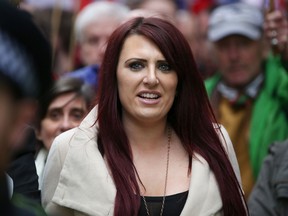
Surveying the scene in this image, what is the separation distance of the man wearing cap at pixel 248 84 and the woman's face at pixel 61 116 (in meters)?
1.04

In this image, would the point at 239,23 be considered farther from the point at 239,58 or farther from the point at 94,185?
the point at 94,185

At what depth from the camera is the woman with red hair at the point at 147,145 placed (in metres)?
3.89

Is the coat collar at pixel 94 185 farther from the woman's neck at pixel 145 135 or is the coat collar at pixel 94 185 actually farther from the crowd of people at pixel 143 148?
the woman's neck at pixel 145 135

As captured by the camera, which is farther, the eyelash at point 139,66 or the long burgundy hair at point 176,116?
the eyelash at point 139,66

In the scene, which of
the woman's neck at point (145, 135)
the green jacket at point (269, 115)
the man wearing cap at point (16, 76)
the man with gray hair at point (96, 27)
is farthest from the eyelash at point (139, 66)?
the man with gray hair at point (96, 27)

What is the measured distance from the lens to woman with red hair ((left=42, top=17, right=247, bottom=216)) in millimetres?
3893

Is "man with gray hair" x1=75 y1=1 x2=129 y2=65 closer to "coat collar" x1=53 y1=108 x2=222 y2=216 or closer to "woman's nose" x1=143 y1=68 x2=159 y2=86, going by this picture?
"woman's nose" x1=143 y1=68 x2=159 y2=86

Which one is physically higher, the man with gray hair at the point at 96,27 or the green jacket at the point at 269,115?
the man with gray hair at the point at 96,27

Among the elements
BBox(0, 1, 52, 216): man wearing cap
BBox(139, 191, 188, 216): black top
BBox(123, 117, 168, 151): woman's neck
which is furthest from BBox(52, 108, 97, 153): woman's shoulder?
BBox(0, 1, 52, 216): man wearing cap

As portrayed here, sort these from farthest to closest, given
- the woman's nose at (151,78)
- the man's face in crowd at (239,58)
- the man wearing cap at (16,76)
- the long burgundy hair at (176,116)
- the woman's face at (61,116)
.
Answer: the man's face in crowd at (239,58) → the woman's face at (61,116) → the woman's nose at (151,78) → the long burgundy hair at (176,116) → the man wearing cap at (16,76)

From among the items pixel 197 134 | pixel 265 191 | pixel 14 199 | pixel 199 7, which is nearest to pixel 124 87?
pixel 197 134

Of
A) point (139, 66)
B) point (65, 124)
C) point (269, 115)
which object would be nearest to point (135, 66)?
point (139, 66)

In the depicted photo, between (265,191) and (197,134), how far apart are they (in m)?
0.76

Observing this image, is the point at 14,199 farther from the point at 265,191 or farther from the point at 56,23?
the point at 56,23
